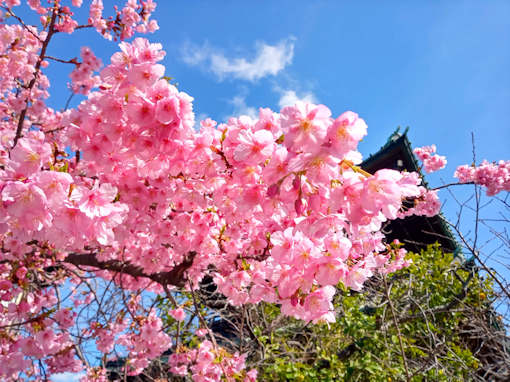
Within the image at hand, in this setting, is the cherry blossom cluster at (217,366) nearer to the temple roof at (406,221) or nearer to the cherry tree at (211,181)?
the cherry tree at (211,181)

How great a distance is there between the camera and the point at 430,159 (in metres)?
7.51

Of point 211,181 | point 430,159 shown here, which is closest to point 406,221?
point 430,159

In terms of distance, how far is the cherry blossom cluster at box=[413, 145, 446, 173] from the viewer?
7.43 metres

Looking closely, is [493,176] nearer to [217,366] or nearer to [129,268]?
[217,366]

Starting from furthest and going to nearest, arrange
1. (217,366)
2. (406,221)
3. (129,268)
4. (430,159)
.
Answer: (406,221)
(430,159)
(129,268)
(217,366)

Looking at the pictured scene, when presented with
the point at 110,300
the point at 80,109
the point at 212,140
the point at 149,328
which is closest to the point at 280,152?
the point at 212,140

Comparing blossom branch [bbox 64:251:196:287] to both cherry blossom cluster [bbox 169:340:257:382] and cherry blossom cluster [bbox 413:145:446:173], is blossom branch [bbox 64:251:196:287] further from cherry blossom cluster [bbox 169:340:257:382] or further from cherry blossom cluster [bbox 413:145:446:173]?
cherry blossom cluster [bbox 413:145:446:173]

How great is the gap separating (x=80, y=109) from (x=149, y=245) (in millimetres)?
2532


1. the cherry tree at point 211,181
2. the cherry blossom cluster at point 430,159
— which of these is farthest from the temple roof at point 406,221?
the cherry tree at point 211,181

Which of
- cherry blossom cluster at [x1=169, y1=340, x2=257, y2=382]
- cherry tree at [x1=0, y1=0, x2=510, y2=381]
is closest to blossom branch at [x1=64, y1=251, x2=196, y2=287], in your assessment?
cherry blossom cluster at [x1=169, y1=340, x2=257, y2=382]

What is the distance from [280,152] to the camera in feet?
3.71

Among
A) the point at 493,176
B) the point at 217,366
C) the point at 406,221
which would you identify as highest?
the point at 406,221

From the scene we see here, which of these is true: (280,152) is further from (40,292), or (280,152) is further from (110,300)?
(110,300)

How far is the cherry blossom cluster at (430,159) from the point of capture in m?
7.43
